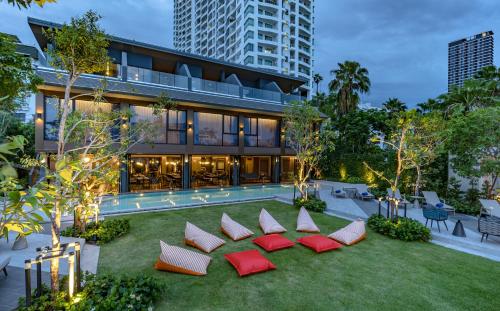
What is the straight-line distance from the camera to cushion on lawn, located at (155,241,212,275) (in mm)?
5785

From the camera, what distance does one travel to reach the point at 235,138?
19844 mm

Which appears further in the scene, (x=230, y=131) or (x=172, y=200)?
(x=230, y=131)

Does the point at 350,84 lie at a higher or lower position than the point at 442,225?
higher

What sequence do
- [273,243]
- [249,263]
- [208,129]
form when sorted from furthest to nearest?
1. [208,129]
2. [273,243]
3. [249,263]

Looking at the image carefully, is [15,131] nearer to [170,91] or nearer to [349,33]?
[170,91]

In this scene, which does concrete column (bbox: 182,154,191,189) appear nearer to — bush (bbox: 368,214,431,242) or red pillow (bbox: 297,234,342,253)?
red pillow (bbox: 297,234,342,253)

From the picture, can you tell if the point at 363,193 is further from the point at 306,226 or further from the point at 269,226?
the point at 269,226

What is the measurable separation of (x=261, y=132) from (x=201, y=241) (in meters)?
15.0

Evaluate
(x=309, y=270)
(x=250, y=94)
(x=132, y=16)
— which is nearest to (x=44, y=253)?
(x=309, y=270)

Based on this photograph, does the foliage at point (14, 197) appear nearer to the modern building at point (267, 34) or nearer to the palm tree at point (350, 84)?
the palm tree at point (350, 84)

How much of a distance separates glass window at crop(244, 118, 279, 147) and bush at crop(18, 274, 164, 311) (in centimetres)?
1606

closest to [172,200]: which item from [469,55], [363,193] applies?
[363,193]

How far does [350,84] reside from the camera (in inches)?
1005

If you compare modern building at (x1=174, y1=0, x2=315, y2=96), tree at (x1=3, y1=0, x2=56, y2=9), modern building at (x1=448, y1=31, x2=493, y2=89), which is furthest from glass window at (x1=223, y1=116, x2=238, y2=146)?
modern building at (x1=448, y1=31, x2=493, y2=89)
